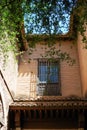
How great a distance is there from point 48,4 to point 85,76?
783 centimetres

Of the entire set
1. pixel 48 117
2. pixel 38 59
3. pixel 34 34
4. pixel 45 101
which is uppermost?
pixel 34 34

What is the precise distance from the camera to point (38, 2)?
597 cm

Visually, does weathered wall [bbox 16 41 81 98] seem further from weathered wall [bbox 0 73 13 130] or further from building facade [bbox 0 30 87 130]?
weathered wall [bbox 0 73 13 130]

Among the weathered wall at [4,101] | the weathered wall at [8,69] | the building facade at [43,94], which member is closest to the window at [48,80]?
the building facade at [43,94]

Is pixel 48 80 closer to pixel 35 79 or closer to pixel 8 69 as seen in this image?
pixel 35 79

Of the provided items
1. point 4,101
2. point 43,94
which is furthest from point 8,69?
point 43,94

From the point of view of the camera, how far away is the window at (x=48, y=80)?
14.4 metres

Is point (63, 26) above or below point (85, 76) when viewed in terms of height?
above

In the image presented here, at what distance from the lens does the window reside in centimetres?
1445

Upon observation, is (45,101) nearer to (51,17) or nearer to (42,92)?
(42,92)

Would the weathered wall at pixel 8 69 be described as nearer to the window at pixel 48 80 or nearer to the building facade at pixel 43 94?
the building facade at pixel 43 94

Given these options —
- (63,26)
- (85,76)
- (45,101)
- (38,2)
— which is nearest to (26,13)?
(38,2)

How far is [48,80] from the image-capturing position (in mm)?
14602

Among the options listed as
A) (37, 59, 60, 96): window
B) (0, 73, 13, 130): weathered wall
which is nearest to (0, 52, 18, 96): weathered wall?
(0, 73, 13, 130): weathered wall
